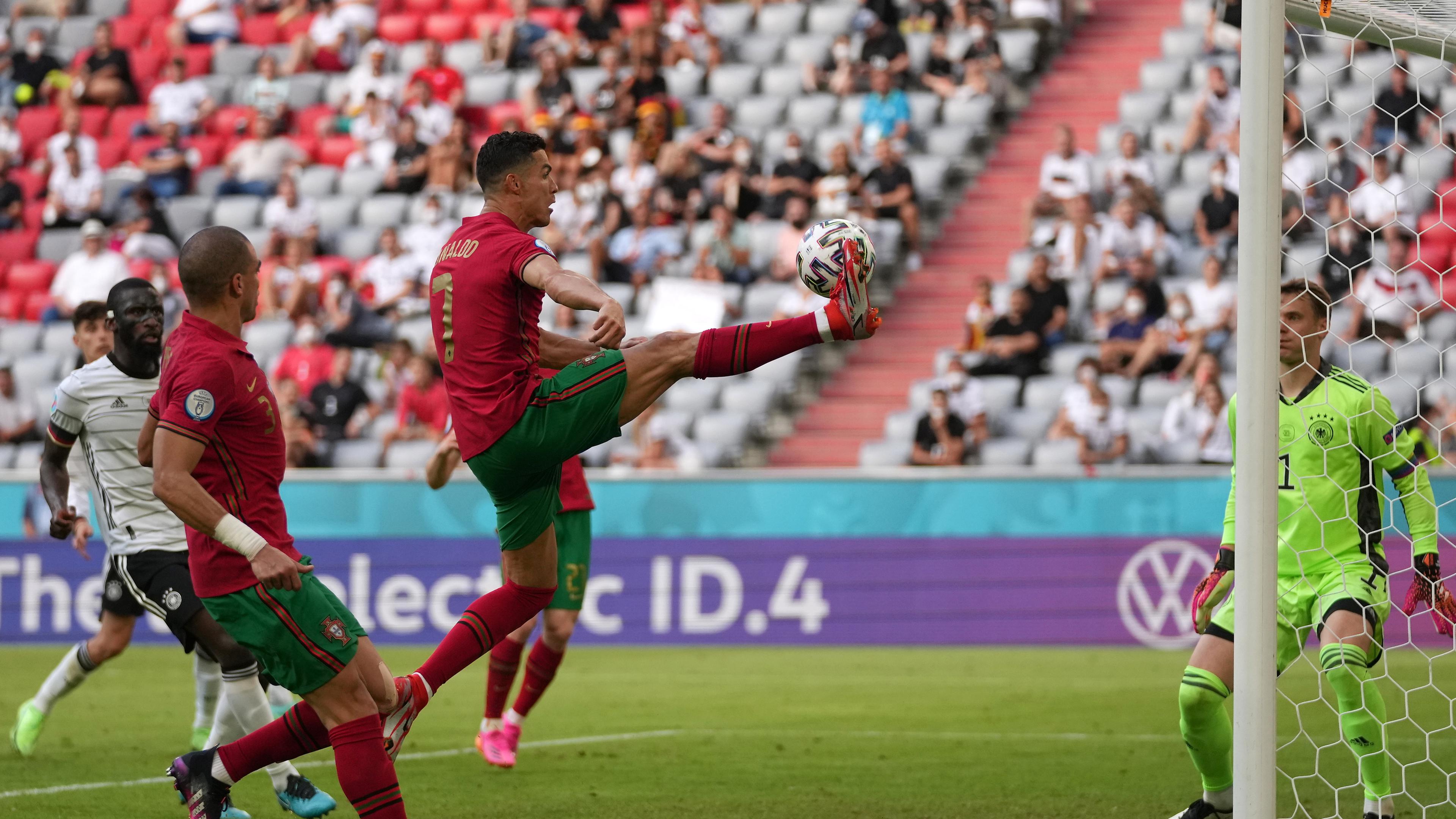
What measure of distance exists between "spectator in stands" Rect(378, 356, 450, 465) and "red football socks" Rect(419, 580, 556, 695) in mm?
10529

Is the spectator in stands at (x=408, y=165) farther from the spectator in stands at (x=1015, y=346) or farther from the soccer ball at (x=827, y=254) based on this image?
the soccer ball at (x=827, y=254)

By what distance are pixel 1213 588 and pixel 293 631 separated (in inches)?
130

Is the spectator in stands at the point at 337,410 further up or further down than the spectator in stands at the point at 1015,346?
further down

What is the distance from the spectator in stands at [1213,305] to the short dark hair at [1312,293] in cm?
911

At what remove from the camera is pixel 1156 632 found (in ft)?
44.8

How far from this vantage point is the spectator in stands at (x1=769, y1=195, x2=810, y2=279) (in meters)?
17.6

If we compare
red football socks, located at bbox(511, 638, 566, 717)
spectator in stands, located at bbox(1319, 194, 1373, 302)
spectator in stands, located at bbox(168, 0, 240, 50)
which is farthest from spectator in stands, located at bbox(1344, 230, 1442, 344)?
spectator in stands, located at bbox(168, 0, 240, 50)

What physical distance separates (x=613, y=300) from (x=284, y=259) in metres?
15.6

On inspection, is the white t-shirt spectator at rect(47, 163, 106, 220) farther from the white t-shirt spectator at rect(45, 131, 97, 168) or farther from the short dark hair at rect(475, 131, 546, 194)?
the short dark hair at rect(475, 131, 546, 194)

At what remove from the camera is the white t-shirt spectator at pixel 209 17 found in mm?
23609

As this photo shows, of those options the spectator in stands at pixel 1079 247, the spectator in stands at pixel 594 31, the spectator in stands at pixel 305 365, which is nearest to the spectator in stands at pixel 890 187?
the spectator in stands at pixel 1079 247

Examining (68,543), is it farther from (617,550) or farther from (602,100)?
(602,100)

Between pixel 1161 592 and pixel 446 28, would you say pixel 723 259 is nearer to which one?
pixel 1161 592

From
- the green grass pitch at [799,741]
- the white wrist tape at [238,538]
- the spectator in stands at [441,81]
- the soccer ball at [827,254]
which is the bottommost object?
the green grass pitch at [799,741]
